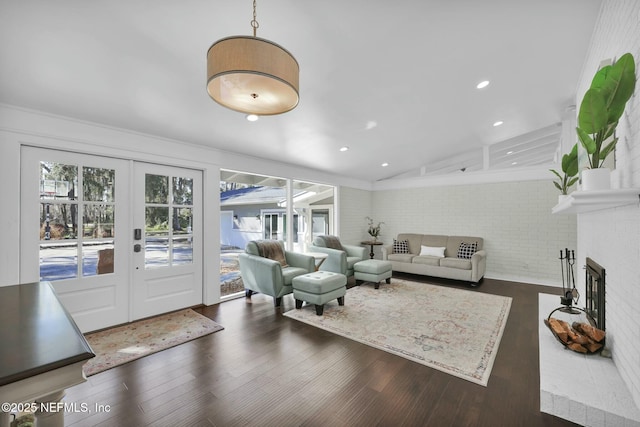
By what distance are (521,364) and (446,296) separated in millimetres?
2002

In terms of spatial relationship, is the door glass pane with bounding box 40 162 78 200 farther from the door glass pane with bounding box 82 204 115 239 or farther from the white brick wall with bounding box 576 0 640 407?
the white brick wall with bounding box 576 0 640 407

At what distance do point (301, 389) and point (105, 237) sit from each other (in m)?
2.75

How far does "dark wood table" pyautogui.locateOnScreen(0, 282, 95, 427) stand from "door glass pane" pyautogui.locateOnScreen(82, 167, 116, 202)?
236cm

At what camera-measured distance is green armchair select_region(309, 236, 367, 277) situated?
504cm

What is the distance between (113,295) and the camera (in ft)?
10.6

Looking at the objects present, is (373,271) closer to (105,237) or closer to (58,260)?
(105,237)

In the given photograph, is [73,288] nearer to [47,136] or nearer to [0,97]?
[47,136]

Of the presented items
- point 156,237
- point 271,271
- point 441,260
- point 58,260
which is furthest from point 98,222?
point 441,260

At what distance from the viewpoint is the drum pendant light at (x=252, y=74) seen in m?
1.37

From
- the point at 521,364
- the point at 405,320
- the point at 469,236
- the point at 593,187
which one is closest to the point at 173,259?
the point at 405,320

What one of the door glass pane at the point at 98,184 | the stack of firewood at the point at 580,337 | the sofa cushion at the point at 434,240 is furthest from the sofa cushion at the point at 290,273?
the sofa cushion at the point at 434,240

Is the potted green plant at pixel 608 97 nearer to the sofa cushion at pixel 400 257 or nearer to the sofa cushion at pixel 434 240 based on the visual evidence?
the sofa cushion at pixel 400 257

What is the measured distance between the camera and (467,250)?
554 cm

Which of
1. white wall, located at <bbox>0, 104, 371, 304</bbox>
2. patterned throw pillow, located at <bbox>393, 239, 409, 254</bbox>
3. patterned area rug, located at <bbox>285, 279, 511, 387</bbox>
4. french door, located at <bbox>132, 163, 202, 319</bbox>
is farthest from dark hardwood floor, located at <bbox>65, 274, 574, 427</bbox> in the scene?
patterned throw pillow, located at <bbox>393, 239, 409, 254</bbox>
